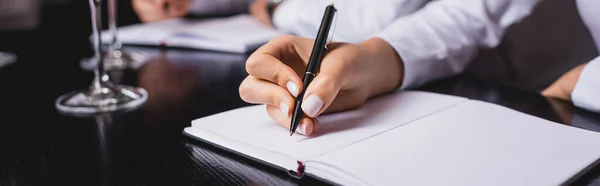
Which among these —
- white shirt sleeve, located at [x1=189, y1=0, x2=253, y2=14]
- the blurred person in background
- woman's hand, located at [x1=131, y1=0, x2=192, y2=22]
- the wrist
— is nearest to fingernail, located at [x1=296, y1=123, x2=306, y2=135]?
the wrist

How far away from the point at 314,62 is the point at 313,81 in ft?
0.09

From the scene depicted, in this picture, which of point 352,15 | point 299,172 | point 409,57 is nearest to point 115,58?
point 352,15

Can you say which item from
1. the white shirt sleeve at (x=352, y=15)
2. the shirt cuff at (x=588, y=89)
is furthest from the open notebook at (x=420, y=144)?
the white shirt sleeve at (x=352, y=15)

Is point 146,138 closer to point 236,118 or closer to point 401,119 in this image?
point 236,118

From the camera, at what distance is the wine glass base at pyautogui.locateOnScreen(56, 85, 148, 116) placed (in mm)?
608

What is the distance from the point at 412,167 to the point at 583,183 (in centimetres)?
12

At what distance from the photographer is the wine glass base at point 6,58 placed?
910mm

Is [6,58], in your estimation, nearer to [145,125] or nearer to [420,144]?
[145,125]

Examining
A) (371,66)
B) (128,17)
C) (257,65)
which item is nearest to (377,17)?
(371,66)

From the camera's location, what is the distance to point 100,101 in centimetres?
63

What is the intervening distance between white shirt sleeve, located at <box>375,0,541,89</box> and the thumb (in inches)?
8.9

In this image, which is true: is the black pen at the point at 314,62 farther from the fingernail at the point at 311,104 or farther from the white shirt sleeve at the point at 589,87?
the white shirt sleeve at the point at 589,87

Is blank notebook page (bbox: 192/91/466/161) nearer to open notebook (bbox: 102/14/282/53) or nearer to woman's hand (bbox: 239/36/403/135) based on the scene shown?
woman's hand (bbox: 239/36/403/135)

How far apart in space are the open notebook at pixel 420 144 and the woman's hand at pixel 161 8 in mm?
600
